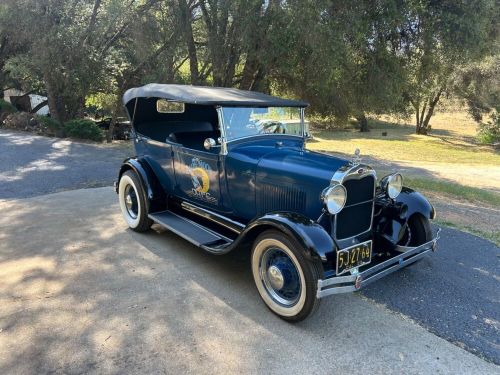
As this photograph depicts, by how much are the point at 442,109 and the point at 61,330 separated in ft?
111

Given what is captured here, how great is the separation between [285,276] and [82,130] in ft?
45.6

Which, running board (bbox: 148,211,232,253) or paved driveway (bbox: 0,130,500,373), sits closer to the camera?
paved driveway (bbox: 0,130,500,373)

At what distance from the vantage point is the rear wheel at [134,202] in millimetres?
4980

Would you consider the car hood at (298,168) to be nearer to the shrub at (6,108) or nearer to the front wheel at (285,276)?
the front wheel at (285,276)

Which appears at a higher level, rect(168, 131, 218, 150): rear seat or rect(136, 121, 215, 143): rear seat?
rect(136, 121, 215, 143): rear seat

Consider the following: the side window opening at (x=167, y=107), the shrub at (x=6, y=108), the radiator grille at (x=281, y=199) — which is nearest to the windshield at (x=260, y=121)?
the radiator grille at (x=281, y=199)

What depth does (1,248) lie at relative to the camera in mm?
4516

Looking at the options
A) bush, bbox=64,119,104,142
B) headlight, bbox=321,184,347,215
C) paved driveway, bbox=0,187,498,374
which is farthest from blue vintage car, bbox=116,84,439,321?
bush, bbox=64,119,104,142

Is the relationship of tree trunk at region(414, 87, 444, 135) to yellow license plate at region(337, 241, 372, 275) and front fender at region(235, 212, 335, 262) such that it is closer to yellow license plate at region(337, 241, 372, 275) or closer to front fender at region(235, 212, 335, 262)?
yellow license plate at region(337, 241, 372, 275)

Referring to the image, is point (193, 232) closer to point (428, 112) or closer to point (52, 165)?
point (52, 165)

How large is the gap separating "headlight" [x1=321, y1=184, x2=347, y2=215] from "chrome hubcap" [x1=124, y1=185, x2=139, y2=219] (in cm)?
306

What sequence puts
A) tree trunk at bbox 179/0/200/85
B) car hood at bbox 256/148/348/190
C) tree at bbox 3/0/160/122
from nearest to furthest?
car hood at bbox 256/148/348/190, tree trunk at bbox 179/0/200/85, tree at bbox 3/0/160/122

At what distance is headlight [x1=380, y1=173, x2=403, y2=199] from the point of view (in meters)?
3.87

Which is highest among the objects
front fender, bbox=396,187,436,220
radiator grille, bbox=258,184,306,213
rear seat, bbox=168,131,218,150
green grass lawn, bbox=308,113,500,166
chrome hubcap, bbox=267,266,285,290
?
rear seat, bbox=168,131,218,150
